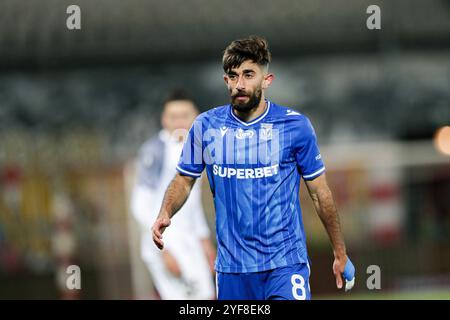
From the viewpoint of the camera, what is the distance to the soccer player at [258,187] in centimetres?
613

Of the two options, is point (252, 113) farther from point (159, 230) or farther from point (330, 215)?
point (159, 230)

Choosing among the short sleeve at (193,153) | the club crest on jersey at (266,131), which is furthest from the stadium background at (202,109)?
the club crest on jersey at (266,131)

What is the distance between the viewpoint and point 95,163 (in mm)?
16062

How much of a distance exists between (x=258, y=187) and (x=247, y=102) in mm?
522

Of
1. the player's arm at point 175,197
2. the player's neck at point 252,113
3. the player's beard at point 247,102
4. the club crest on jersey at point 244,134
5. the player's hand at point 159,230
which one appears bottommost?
the player's hand at point 159,230

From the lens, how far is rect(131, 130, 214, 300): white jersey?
9.26 metres

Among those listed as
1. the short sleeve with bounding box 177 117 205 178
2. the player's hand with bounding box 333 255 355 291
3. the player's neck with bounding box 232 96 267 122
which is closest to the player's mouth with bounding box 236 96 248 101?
the player's neck with bounding box 232 96 267 122

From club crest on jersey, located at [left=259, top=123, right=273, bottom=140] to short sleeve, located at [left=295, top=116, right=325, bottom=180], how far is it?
166 mm

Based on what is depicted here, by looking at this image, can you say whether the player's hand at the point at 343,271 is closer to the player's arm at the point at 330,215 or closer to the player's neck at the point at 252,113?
the player's arm at the point at 330,215


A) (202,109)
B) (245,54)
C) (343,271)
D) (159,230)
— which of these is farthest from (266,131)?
(202,109)

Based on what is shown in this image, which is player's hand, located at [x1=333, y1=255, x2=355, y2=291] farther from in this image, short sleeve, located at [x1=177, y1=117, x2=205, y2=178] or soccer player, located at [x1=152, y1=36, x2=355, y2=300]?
short sleeve, located at [x1=177, y1=117, x2=205, y2=178]

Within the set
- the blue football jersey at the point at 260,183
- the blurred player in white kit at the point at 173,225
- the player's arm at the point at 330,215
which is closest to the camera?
the blue football jersey at the point at 260,183

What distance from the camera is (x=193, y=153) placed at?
6.39 m

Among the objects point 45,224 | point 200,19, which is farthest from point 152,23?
point 45,224
